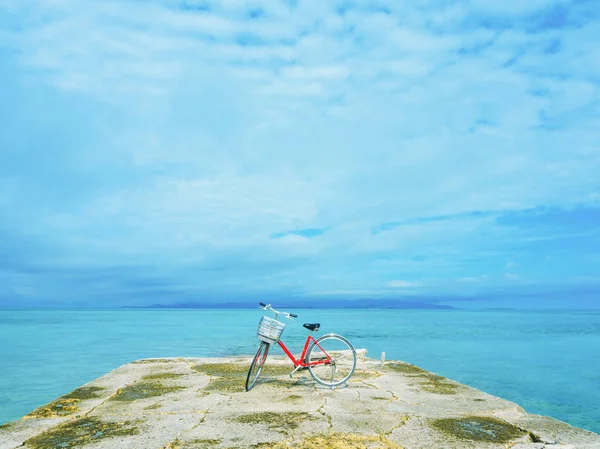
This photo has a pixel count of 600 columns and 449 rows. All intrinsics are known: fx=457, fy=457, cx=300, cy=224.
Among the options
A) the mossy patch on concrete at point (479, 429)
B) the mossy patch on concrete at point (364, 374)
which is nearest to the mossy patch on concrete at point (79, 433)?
the mossy patch on concrete at point (479, 429)

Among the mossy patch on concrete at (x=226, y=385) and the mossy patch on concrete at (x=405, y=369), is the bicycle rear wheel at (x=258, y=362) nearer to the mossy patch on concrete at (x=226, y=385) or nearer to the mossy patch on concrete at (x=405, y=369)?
the mossy patch on concrete at (x=226, y=385)

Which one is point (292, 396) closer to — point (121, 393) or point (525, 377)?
point (121, 393)

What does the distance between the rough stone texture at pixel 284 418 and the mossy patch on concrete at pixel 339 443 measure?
0.4 inches

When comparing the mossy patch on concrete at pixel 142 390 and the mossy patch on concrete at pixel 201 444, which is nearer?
the mossy patch on concrete at pixel 201 444

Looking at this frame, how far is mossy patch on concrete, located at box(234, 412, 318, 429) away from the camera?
5.32m

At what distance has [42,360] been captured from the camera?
25125 millimetres

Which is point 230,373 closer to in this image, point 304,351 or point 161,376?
point 161,376

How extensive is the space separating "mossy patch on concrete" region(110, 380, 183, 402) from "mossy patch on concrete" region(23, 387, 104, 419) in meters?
0.39

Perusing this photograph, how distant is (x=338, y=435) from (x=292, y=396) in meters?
2.16

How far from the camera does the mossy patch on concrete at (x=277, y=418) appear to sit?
5.32m

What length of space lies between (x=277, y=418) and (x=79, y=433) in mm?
2246

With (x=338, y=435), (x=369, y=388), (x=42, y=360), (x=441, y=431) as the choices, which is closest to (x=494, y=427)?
(x=441, y=431)

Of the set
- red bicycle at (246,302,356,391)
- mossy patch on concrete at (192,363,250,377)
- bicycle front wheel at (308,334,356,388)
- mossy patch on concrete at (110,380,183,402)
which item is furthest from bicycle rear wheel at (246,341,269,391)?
mossy patch on concrete at (192,363,250,377)

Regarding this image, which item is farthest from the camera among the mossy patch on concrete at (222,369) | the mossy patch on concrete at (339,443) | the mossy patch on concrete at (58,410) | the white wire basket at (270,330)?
the mossy patch on concrete at (222,369)
